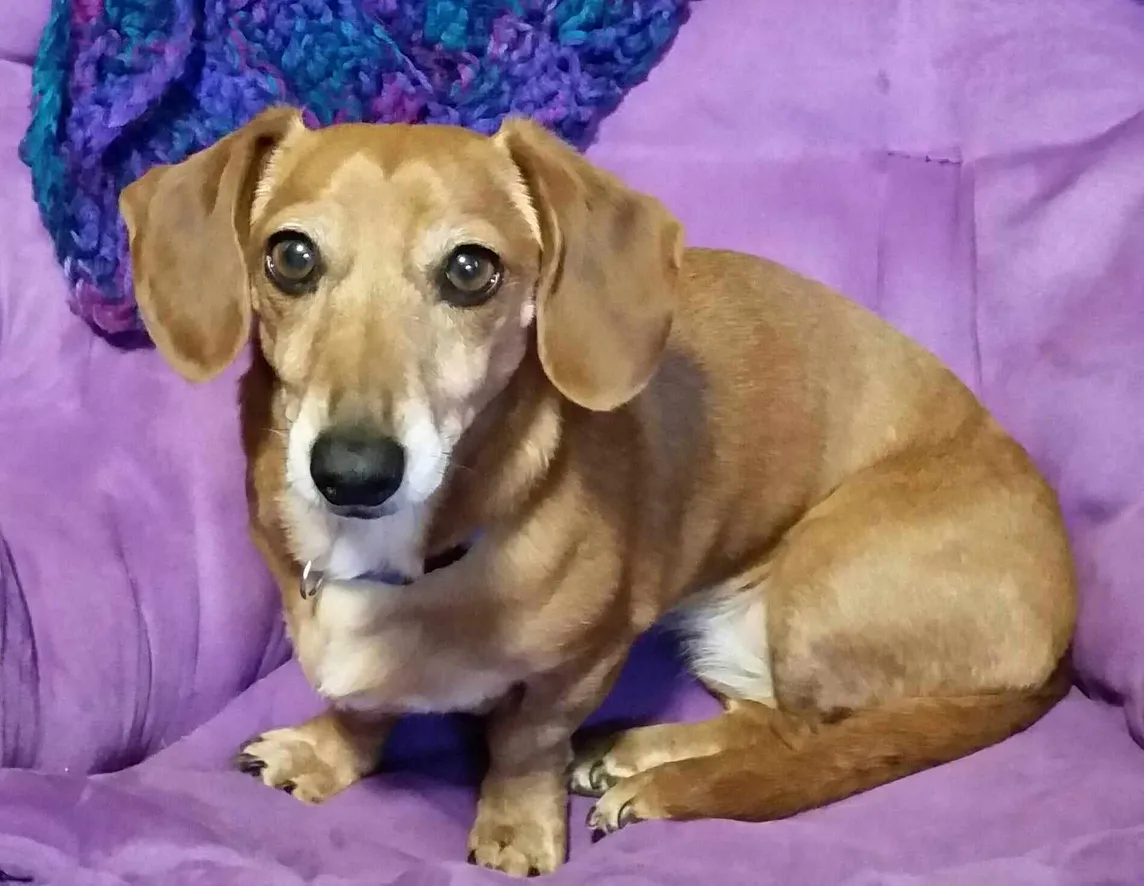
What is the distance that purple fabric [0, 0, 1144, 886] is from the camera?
59.2 inches

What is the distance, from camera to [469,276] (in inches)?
53.8

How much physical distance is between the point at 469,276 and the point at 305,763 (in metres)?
0.83

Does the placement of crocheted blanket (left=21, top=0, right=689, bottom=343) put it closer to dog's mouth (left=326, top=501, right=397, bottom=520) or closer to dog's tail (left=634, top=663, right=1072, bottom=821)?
dog's mouth (left=326, top=501, right=397, bottom=520)

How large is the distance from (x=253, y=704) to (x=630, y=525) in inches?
28.6

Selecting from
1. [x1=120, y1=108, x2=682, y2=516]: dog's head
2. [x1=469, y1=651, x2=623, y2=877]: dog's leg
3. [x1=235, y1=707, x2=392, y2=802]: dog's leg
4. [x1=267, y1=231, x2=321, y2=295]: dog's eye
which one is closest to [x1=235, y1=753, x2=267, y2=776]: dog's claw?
[x1=235, y1=707, x2=392, y2=802]: dog's leg

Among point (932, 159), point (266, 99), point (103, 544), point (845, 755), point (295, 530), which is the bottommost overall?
point (845, 755)

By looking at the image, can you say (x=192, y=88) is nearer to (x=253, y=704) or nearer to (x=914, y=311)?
(x=253, y=704)

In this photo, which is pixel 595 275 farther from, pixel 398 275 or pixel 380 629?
pixel 380 629

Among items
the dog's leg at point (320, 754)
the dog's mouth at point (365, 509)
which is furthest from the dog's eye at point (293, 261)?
the dog's leg at point (320, 754)

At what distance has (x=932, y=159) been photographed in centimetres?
213

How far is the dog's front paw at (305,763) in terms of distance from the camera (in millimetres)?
1741

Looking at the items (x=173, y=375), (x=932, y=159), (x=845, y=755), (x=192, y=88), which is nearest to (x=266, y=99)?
(x=192, y=88)

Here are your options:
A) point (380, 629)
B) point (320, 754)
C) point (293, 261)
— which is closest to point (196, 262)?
point (293, 261)

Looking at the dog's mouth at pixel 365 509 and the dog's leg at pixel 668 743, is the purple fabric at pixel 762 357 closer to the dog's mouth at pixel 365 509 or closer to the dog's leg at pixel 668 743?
the dog's leg at pixel 668 743
